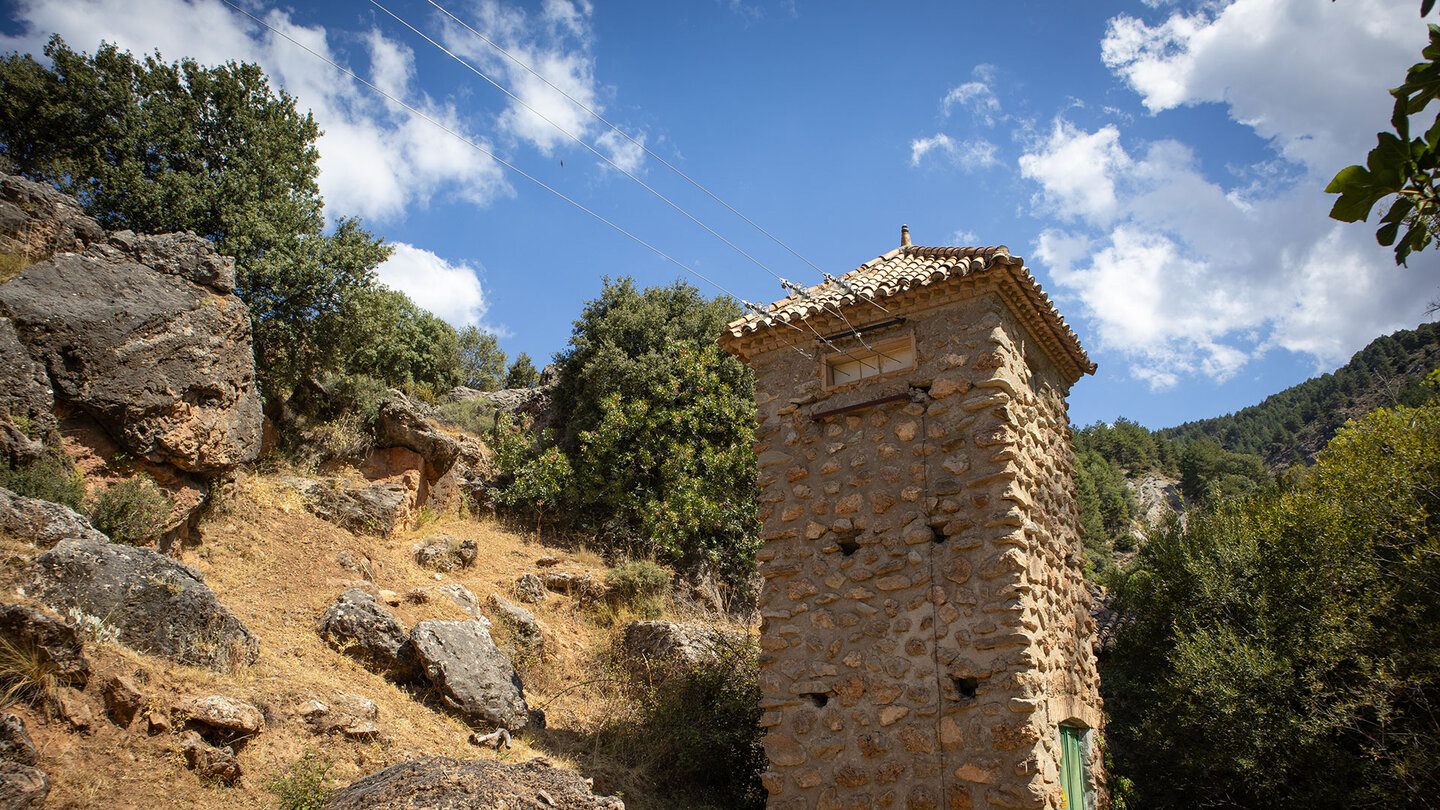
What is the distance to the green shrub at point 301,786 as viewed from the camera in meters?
5.91

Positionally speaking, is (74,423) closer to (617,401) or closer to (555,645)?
(555,645)

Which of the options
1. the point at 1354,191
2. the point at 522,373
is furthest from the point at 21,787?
the point at 522,373

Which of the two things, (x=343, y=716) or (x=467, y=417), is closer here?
(x=343, y=716)

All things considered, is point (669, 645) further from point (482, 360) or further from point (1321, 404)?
point (1321, 404)

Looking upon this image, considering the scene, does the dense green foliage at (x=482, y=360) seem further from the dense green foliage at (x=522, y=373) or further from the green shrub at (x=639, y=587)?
the green shrub at (x=639, y=587)

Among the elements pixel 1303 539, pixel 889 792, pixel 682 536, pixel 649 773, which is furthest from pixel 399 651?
pixel 1303 539

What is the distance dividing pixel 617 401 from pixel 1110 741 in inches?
468

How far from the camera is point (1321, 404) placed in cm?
4247

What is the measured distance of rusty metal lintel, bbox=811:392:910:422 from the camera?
289 inches

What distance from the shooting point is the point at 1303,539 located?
1202cm

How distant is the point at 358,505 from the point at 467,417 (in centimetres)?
830

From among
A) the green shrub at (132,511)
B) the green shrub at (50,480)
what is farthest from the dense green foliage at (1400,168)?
the green shrub at (132,511)

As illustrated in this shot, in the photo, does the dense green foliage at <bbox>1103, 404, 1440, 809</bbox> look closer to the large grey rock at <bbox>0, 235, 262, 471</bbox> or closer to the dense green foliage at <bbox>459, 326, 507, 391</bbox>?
the large grey rock at <bbox>0, 235, 262, 471</bbox>

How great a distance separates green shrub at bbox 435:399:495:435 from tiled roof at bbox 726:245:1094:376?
13280 millimetres
